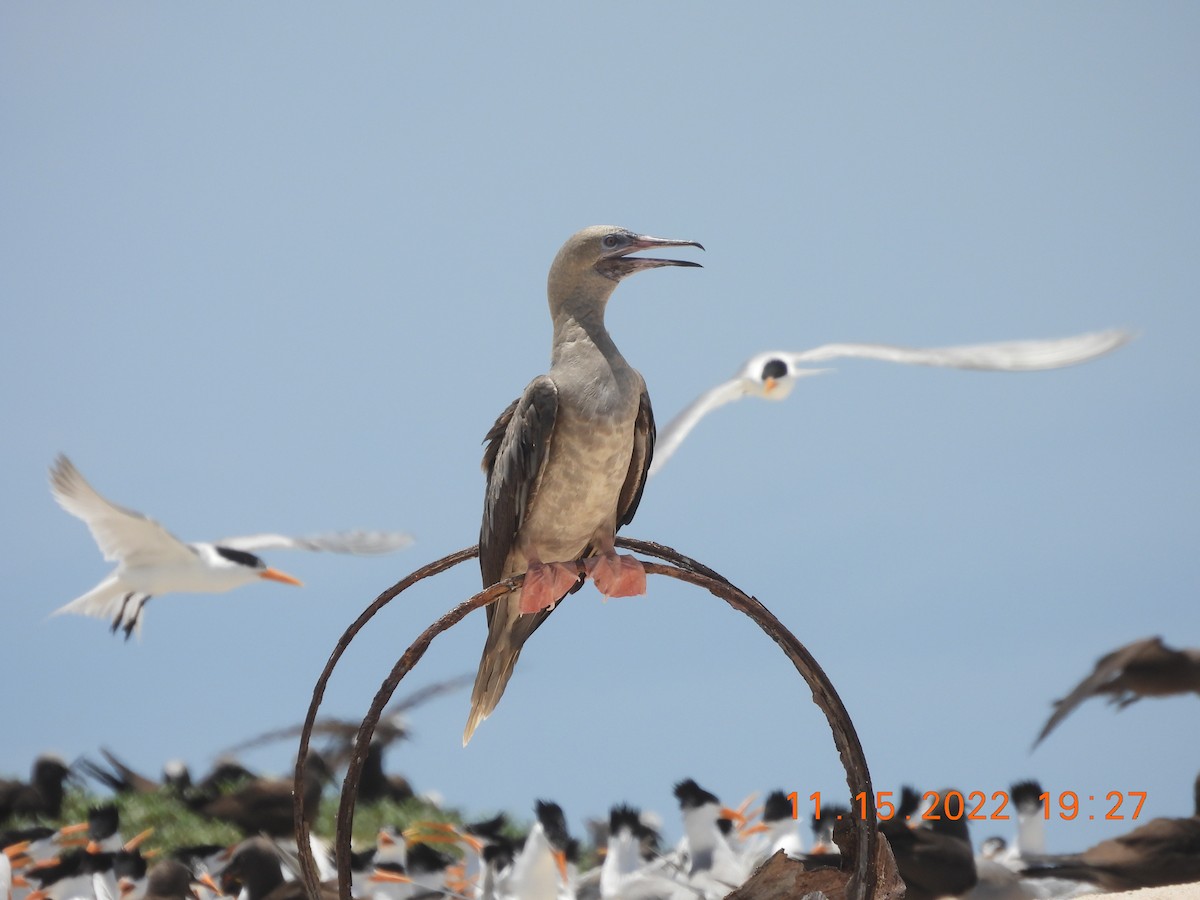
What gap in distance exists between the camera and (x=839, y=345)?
28.0 ft

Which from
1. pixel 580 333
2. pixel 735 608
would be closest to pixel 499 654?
pixel 735 608

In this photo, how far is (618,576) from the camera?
4.36 metres

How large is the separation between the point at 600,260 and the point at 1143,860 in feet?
13.9

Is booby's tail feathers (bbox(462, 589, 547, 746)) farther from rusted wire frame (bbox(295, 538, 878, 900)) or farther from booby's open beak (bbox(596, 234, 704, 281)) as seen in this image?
booby's open beak (bbox(596, 234, 704, 281))

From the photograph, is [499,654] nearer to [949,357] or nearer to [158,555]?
[949,357]

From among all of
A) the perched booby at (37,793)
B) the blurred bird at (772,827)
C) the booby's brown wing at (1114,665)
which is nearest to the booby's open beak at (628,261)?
the booby's brown wing at (1114,665)

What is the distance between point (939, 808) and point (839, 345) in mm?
2922

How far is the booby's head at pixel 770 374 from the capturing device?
31.8ft

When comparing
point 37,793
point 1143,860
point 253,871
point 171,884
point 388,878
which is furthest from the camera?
point 37,793

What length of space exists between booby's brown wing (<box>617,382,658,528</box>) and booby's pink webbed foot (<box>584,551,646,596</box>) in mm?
300

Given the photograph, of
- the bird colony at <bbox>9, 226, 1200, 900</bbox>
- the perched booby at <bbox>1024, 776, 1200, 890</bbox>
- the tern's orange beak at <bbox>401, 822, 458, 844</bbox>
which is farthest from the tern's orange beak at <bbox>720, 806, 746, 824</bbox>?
the perched booby at <bbox>1024, 776, 1200, 890</bbox>

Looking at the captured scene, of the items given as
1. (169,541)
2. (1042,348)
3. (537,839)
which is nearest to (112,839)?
(169,541)

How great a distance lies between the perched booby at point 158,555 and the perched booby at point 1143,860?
17.2 ft

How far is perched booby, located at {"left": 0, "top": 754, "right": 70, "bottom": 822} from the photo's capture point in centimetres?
1044
